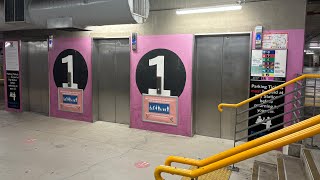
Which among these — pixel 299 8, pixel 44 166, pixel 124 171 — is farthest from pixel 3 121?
pixel 299 8

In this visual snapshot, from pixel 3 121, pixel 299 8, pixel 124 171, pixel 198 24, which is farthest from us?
pixel 3 121

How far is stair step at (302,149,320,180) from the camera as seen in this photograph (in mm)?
2353

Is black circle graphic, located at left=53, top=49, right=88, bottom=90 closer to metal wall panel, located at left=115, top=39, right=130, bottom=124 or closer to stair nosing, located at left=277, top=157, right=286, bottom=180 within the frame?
metal wall panel, located at left=115, top=39, right=130, bottom=124

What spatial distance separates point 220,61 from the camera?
4.96 metres

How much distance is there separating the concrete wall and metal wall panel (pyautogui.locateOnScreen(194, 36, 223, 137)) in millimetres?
314

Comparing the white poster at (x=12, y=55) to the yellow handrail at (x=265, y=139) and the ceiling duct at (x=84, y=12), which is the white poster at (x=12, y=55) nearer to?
the ceiling duct at (x=84, y=12)

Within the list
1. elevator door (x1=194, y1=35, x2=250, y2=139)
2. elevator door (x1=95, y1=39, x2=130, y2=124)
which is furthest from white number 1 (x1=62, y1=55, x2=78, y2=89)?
elevator door (x1=194, y1=35, x2=250, y2=139)

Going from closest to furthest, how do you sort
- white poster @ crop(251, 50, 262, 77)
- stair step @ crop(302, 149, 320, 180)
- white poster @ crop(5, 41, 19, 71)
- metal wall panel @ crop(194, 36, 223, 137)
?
1. stair step @ crop(302, 149, 320, 180)
2. white poster @ crop(251, 50, 262, 77)
3. metal wall panel @ crop(194, 36, 223, 137)
4. white poster @ crop(5, 41, 19, 71)

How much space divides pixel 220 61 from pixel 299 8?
5.15ft

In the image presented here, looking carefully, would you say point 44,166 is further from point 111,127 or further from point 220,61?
point 220,61

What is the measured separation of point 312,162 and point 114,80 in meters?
4.48

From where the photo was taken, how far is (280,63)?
4.25 metres

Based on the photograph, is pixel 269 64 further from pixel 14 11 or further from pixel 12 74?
pixel 12 74

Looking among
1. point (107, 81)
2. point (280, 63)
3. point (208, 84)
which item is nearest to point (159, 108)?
point (208, 84)
